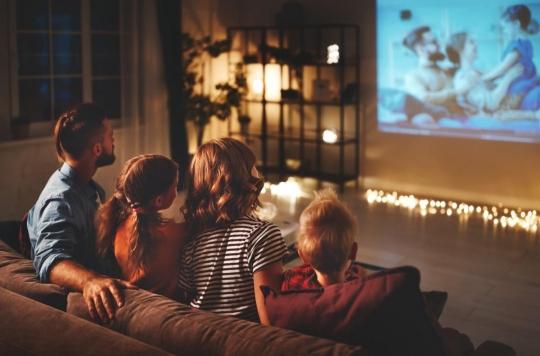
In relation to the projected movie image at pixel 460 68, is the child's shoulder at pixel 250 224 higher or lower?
lower

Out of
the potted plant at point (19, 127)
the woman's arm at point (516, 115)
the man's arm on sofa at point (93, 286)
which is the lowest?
the man's arm on sofa at point (93, 286)

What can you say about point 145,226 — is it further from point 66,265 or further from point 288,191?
point 288,191

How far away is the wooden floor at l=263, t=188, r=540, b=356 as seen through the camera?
10.5 feet

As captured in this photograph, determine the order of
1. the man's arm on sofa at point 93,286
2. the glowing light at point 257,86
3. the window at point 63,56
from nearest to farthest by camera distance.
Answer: the man's arm on sofa at point 93,286
the window at point 63,56
the glowing light at point 257,86

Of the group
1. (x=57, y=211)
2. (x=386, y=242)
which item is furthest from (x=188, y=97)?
(x=57, y=211)

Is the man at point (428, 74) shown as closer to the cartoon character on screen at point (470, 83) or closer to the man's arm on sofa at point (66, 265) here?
the cartoon character on screen at point (470, 83)

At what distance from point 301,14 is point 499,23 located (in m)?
2.07

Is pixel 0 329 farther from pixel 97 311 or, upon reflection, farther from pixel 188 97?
pixel 188 97

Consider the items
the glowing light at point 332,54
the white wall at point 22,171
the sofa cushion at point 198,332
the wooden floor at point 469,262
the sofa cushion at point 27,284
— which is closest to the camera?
the sofa cushion at point 198,332

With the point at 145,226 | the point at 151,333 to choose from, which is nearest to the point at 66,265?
the point at 145,226

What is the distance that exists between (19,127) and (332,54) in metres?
3.17

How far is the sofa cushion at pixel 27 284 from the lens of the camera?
174 centimetres

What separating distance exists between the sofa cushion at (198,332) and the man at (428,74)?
5003 mm

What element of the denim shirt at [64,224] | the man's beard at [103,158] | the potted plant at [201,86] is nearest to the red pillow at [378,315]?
→ the denim shirt at [64,224]
